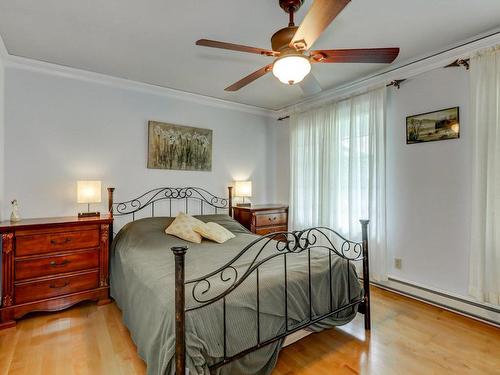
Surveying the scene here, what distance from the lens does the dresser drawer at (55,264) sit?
251 centimetres

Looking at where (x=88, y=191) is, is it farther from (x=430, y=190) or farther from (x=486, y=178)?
(x=486, y=178)

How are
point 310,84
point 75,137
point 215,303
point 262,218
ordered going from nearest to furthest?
point 215,303 → point 310,84 → point 75,137 → point 262,218

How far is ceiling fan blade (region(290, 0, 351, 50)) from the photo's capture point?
1345 millimetres

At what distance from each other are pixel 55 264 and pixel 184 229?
1.25 meters

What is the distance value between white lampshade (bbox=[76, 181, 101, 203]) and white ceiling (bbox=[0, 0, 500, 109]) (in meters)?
1.32

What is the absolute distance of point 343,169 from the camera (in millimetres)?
3688

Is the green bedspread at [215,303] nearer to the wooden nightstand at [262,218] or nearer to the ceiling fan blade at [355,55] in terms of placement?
the wooden nightstand at [262,218]

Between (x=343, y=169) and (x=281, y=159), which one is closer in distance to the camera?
(x=343, y=169)

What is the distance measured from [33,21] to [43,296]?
242cm

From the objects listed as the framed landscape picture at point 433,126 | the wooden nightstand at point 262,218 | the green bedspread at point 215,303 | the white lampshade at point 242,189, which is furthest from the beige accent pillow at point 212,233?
the framed landscape picture at point 433,126

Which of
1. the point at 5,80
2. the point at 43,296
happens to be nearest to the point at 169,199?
the point at 43,296

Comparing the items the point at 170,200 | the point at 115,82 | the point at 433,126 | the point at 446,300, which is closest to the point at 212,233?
the point at 170,200

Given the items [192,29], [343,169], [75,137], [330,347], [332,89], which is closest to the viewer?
[330,347]

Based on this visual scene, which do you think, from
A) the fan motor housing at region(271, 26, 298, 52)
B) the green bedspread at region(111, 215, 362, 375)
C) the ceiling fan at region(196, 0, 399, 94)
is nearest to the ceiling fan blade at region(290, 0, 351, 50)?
the ceiling fan at region(196, 0, 399, 94)
